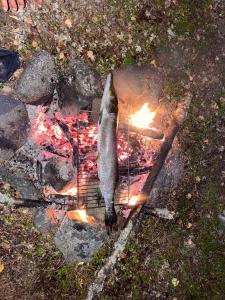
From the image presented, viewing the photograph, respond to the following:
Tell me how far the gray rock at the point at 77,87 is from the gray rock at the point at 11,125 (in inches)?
A: 30.1

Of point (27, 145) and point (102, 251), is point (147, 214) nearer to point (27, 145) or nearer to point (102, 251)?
point (102, 251)

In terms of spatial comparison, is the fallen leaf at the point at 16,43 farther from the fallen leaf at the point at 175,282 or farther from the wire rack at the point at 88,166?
the fallen leaf at the point at 175,282

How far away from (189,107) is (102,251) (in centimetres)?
353

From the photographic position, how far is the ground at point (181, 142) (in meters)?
7.75

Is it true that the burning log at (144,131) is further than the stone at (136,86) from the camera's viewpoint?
No

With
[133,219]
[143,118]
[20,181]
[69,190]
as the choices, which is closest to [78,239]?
[69,190]

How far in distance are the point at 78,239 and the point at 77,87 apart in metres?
2.90

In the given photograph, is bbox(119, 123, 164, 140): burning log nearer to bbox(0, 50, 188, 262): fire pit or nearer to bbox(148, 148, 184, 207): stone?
bbox(0, 50, 188, 262): fire pit

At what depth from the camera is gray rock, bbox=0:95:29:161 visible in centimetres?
730

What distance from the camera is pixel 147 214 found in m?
8.45

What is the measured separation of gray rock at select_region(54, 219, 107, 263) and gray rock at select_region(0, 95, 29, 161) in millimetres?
1710

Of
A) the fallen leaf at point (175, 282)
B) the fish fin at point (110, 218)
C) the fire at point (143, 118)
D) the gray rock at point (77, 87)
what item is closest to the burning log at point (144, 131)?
the fire at point (143, 118)

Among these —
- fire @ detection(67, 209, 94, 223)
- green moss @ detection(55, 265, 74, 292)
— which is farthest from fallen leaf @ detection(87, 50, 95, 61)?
green moss @ detection(55, 265, 74, 292)

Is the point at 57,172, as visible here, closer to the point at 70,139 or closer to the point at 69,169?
the point at 69,169
